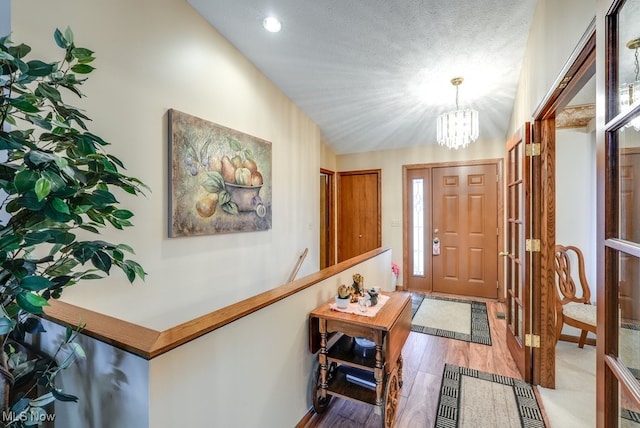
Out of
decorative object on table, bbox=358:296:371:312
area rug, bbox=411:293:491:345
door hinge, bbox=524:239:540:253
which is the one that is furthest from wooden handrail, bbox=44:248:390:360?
area rug, bbox=411:293:491:345

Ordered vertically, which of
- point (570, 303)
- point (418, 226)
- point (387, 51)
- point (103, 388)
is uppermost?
point (387, 51)

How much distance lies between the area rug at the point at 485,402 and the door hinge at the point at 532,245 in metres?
0.99

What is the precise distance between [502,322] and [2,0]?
185 inches

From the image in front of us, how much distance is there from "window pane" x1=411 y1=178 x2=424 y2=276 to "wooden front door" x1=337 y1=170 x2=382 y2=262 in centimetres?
54

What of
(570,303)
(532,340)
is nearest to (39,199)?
(532,340)

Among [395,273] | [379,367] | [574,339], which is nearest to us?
[379,367]

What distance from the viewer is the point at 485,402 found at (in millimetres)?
1950

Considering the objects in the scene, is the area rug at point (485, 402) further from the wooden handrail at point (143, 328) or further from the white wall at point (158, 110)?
the white wall at point (158, 110)

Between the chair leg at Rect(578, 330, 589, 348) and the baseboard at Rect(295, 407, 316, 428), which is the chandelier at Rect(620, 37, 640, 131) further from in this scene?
the chair leg at Rect(578, 330, 589, 348)

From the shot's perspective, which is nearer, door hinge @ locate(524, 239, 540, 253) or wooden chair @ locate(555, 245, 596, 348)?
door hinge @ locate(524, 239, 540, 253)

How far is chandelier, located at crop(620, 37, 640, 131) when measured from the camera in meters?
0.78

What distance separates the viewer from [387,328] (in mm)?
1545

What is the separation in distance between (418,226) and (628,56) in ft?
12.5

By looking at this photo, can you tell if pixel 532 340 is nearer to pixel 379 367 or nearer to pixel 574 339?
pixel 574 339
